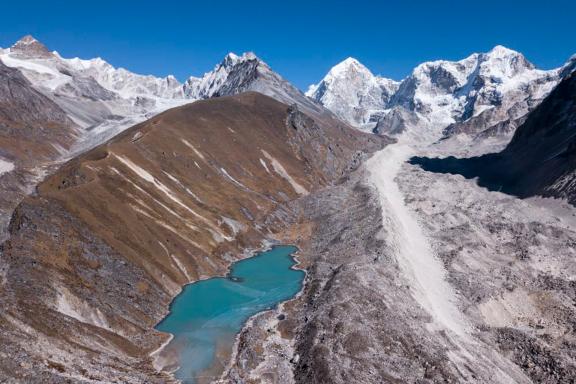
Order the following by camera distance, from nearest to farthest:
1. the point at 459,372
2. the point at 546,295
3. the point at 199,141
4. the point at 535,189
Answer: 1. the point at 459,372
2. the point at 546,295
3. the point at 535,189
4. the point at 199,141

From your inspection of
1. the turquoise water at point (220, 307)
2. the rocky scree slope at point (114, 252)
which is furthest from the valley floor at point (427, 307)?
the rocky scree slope at point (114, 252)

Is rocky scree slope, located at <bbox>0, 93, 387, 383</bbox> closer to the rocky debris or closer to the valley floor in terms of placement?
the valley floor

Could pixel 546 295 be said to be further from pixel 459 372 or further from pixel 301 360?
pixel 301 360

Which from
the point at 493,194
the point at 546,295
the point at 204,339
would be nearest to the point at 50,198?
the point at 204,339

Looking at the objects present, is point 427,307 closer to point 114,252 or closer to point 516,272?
point 516,272

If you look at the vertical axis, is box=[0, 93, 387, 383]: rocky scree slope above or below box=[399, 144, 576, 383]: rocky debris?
below

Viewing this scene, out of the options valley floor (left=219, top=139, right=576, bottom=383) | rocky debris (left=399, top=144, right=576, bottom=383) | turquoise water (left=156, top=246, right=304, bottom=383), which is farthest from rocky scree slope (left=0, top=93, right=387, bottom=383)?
rocky debris (left=399, top=144, right=576, bottom=383)

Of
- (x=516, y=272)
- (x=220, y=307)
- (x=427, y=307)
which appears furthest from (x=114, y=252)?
(x=516, y=272)
